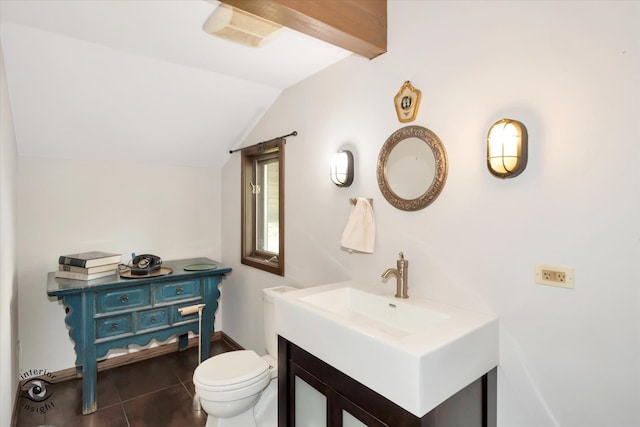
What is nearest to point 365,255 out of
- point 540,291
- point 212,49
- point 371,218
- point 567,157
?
point 371,218

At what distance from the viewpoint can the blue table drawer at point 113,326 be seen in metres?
2.47

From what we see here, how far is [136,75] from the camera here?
227 centimetres

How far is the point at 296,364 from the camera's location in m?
1.68

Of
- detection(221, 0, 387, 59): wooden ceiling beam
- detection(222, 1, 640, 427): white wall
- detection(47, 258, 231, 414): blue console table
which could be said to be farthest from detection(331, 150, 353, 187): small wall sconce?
detection(47, 258, 231, 414): blue console table

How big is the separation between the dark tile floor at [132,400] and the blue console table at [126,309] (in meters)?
0.13

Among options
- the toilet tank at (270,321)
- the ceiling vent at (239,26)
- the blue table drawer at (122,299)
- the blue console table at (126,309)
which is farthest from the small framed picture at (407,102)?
the blue table drawer at (122,299)

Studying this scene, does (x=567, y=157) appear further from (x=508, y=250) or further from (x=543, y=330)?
(x=543, y=330)

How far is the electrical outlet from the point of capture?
1257 millimetres

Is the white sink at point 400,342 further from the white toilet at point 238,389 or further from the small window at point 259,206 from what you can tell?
the small window at point 259,206

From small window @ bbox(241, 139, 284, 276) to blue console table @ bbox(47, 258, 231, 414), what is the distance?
37 cm

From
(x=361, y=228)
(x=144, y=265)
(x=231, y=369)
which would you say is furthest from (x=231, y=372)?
(x=144, y=265)

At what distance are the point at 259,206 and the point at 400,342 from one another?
2320mm

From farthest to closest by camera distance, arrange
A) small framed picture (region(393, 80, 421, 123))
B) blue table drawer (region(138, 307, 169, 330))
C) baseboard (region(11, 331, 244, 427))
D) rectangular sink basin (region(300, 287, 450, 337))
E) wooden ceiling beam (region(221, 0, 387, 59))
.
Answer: baseboard (region(11, 331, 244, 427))
blue table drawer (region(138, 307, 169, 330))
small framed picture (region(393, 80, 421, 123))
rectangular sink basin (region(300, 287, 450, 337))
wooden ceiling beam (region(221, 0, 387, 59))

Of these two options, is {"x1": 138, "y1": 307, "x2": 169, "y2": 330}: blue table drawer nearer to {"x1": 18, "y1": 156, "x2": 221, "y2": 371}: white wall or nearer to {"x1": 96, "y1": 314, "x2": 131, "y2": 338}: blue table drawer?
{"x1": 96, "y1": 314, "x2": 131, "y2": 338}: blue table drawer
